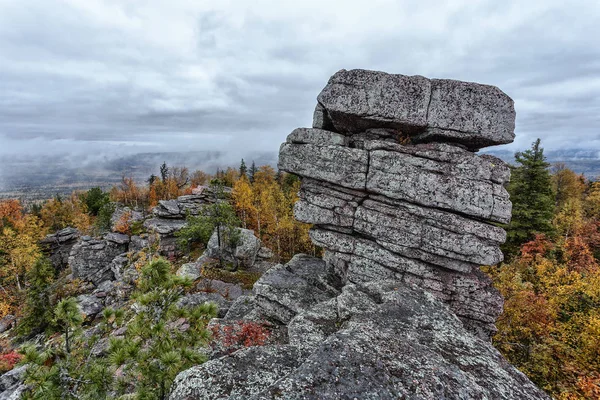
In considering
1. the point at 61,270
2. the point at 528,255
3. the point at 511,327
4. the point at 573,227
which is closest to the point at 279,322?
the point at 511,327

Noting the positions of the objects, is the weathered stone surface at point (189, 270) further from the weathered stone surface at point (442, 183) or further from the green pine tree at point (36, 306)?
the weathered stone surface at point (442, 183)

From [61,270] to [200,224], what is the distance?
52349 mm

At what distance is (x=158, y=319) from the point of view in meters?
9.31

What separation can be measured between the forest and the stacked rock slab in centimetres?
460

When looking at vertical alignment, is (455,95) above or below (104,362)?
above

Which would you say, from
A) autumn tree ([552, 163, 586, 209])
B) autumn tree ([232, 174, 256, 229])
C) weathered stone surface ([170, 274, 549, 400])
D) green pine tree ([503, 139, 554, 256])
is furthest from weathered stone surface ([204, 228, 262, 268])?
autumn tree ([552, 163, 586, 209])

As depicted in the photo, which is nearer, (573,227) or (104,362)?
(104,362)

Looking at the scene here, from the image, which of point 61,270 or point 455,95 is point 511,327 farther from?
point 61,270

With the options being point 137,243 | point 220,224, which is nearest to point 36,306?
point 137,243

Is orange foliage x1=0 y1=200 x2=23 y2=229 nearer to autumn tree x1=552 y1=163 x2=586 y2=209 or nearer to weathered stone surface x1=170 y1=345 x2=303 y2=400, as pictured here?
weathered stone surface x1=170 y1=345 x2=303 y2=400

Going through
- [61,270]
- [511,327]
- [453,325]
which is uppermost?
[453,325]

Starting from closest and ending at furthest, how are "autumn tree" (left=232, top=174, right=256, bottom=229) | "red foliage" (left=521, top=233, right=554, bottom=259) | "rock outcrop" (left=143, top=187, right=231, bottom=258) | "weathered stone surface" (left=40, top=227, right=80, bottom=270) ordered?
"red foliage" (left=521, top=233, right=554, bottom=259), "rock outcrop" (left=143, top=187, right=231, bottom=258), "autumn tree" (left=232, top=174, right=256, bottom=229), "weathered stone surface" (left=40, top=227, right=80, bottom=270)

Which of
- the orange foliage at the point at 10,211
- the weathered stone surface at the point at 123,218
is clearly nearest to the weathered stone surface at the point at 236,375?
the weathered stone surface at the point at 123,218

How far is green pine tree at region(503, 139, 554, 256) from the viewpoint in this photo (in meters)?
33.0
